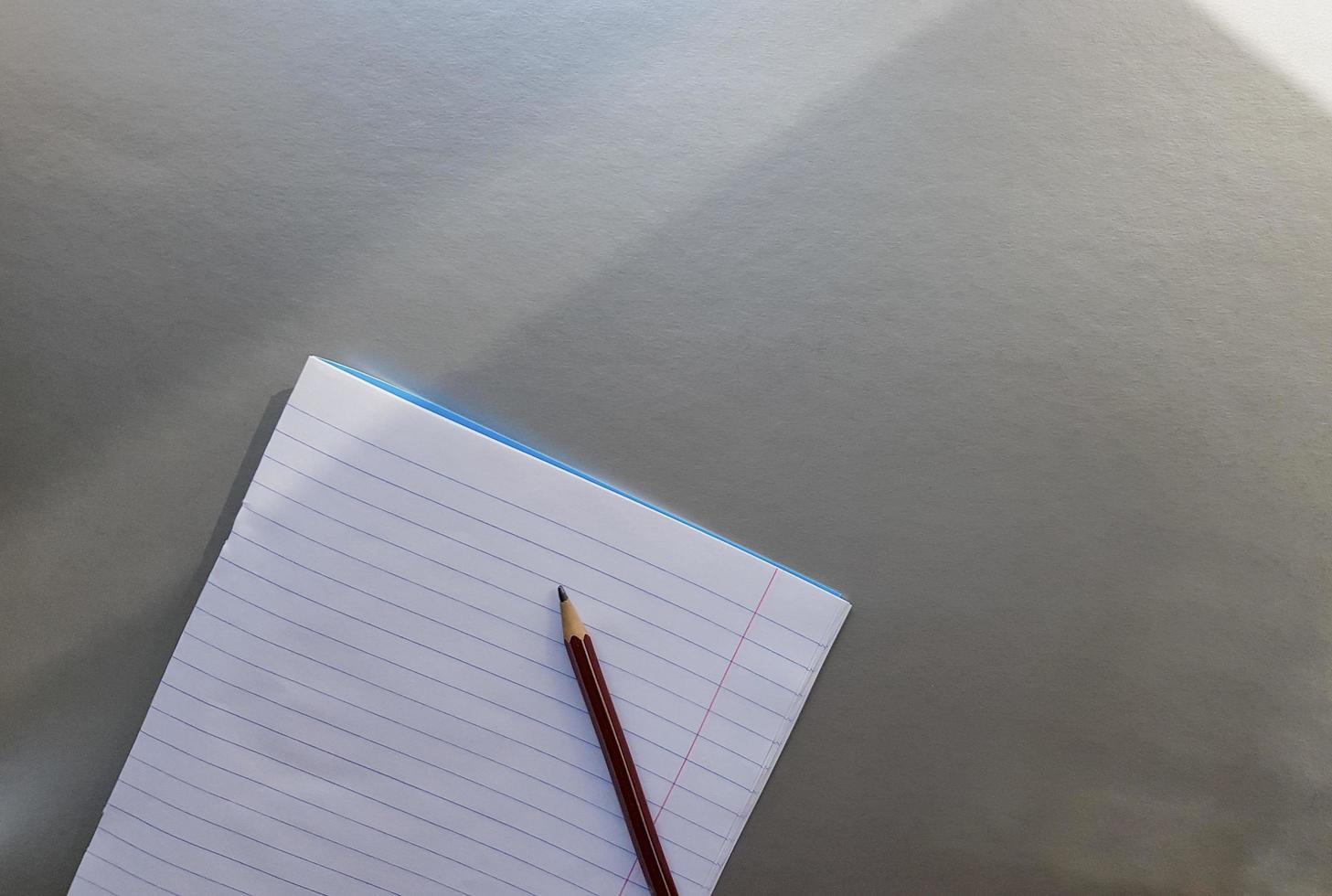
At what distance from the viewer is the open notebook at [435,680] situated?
1.87ft

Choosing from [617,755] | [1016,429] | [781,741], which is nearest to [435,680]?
[617,755]

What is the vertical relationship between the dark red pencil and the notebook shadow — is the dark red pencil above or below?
below

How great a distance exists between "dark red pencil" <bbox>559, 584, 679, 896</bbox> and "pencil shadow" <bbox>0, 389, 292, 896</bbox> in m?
0.25

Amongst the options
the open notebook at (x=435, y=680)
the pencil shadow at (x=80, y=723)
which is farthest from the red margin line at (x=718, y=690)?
the pencil shadow at (x=80, y=723)

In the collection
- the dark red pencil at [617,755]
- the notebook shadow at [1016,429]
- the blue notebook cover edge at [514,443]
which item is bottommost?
the dark red pencil at [617,755]

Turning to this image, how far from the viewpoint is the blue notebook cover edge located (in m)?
0.58

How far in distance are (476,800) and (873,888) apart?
10.9 inches

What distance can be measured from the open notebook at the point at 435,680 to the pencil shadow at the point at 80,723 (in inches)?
0.8

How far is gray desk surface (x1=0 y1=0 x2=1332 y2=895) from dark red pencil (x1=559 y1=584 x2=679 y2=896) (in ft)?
0.20

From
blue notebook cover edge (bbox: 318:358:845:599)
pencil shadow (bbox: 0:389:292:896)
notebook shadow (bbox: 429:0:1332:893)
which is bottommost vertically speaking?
pencil shadow (bbox: 0:389:292:896)

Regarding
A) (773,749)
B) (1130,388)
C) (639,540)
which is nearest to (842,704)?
(773,749)

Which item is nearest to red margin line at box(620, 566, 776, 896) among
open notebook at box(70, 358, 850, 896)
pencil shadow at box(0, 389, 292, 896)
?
open notebook at box(70, 358, 850, 896)

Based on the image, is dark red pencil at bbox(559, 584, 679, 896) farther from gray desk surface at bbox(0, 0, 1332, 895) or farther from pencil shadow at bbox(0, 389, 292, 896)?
pencil shadow at bbox(0, 389, 292, 896)

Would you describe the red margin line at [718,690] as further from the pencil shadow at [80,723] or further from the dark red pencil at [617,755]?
the pencil shadow at [80,723]
